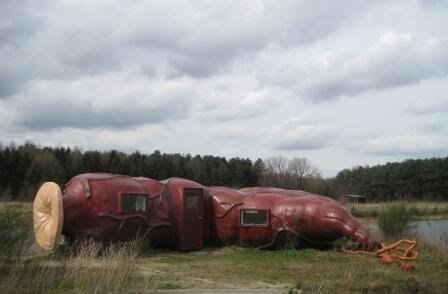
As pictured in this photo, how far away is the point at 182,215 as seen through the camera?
16781 millimetres

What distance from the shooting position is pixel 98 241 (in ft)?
48.0

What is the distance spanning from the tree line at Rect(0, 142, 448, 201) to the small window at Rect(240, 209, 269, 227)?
18.6m

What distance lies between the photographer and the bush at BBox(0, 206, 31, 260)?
9.44 meters

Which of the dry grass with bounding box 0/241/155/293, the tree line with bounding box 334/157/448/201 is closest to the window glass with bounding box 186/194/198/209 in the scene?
the dry grass with bounding box 0/241/155/293

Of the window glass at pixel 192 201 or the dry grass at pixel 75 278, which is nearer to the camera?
the dry grass at pixel 75 278

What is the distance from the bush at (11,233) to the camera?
944 centimetres

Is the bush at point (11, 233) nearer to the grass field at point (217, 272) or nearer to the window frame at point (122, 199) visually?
the grass field at point (217, 272)

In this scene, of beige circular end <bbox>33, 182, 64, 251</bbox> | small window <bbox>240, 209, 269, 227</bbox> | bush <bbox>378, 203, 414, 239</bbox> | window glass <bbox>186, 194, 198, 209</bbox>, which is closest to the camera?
beige circular end <bbox>33, 182, 64, 251</bbox>

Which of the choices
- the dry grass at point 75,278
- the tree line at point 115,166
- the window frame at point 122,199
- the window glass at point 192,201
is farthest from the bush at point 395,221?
the tree line at point 115,166

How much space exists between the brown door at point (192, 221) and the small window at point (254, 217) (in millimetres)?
1305

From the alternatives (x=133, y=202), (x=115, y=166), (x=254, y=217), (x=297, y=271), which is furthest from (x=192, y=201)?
(x=115, y=166)

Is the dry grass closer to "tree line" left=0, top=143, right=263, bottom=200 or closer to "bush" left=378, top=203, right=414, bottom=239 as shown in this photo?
"bush" left=378, top=203, right=414, bottom=239

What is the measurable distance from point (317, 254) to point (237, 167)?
47235 millimetres

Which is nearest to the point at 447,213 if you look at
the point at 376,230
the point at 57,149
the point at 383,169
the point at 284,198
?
the point at 376,230
